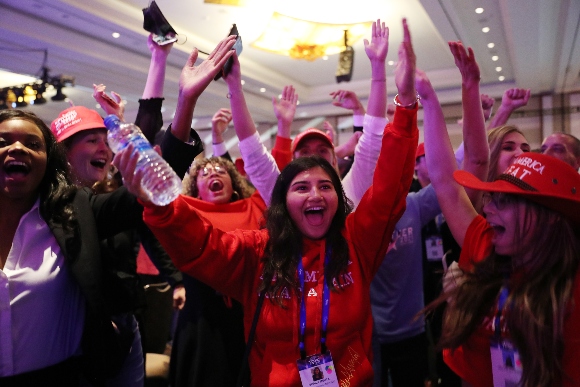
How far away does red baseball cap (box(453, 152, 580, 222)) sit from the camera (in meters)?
1.14

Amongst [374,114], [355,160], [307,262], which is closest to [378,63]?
[374,114]

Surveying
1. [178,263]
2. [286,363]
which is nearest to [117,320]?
[178,263]

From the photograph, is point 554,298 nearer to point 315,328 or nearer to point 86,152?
point 315,328

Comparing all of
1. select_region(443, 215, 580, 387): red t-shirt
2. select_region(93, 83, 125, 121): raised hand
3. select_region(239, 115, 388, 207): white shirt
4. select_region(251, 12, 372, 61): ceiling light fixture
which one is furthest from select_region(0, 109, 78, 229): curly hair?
select_region(251, 12, 372, 61): ceiling light fixture

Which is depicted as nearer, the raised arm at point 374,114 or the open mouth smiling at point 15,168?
the open mouth smiling at point 15,168

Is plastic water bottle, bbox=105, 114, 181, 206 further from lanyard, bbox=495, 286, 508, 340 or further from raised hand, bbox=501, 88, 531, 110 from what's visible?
raised hand, bbox=501, 88, 531, 110

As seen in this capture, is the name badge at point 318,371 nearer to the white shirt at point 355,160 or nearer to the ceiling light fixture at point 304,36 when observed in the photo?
the white shirt at point 355,160

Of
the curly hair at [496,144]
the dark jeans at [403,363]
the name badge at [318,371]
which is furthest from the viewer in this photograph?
the dark jeans at [403,363]

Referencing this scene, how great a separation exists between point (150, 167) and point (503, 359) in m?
1.04

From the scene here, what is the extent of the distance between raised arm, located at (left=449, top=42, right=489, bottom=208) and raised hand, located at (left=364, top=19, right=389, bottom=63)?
24 centimetres

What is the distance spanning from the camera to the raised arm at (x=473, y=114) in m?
1.59

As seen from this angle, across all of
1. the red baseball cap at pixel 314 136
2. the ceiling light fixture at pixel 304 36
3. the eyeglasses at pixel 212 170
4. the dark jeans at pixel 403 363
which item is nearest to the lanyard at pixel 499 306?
the dark jeans at pixel 403 363

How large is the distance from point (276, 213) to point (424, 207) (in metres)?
1.17

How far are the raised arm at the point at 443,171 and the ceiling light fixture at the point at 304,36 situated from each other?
16.2 feet
